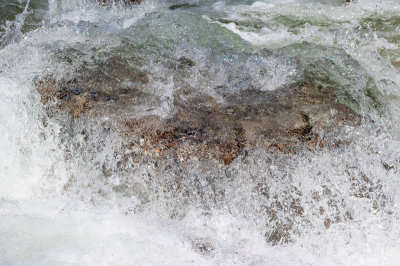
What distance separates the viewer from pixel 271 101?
3469mm

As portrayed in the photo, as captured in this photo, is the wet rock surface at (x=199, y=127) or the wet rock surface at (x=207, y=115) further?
the wet rock surface at (x=207, y=115)

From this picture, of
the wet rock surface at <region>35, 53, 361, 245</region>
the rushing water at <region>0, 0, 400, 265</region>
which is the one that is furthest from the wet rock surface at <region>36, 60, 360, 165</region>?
the rushing water at <region>0, 0, 400, 265</region>

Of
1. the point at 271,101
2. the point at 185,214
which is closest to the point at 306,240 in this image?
the point at 185,214

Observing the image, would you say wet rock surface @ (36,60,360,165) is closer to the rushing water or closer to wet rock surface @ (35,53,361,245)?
wet rock surface @ (35,53,361,245)

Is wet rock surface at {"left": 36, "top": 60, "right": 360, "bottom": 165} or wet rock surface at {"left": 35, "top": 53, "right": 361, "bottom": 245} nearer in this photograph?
wet rock surface at {"left": 35, "top": 53, "right": 361, "bottom": 245}

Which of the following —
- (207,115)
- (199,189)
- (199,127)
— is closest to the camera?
(199,189)

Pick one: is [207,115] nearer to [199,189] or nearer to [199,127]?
[199,127]

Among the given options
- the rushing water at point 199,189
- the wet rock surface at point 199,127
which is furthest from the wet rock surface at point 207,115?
the rushing water at point 199,189

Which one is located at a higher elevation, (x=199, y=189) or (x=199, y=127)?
(x=199, y=127)

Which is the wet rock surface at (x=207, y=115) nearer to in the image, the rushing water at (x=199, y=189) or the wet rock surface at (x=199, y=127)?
the wet rock surface at (x=199, y=127)

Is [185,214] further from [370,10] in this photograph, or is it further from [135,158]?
[370,10]

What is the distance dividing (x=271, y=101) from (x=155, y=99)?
1.15m

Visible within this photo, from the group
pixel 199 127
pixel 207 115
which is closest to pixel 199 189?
pixel 199 127

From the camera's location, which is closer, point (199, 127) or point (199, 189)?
point (199, 189)
